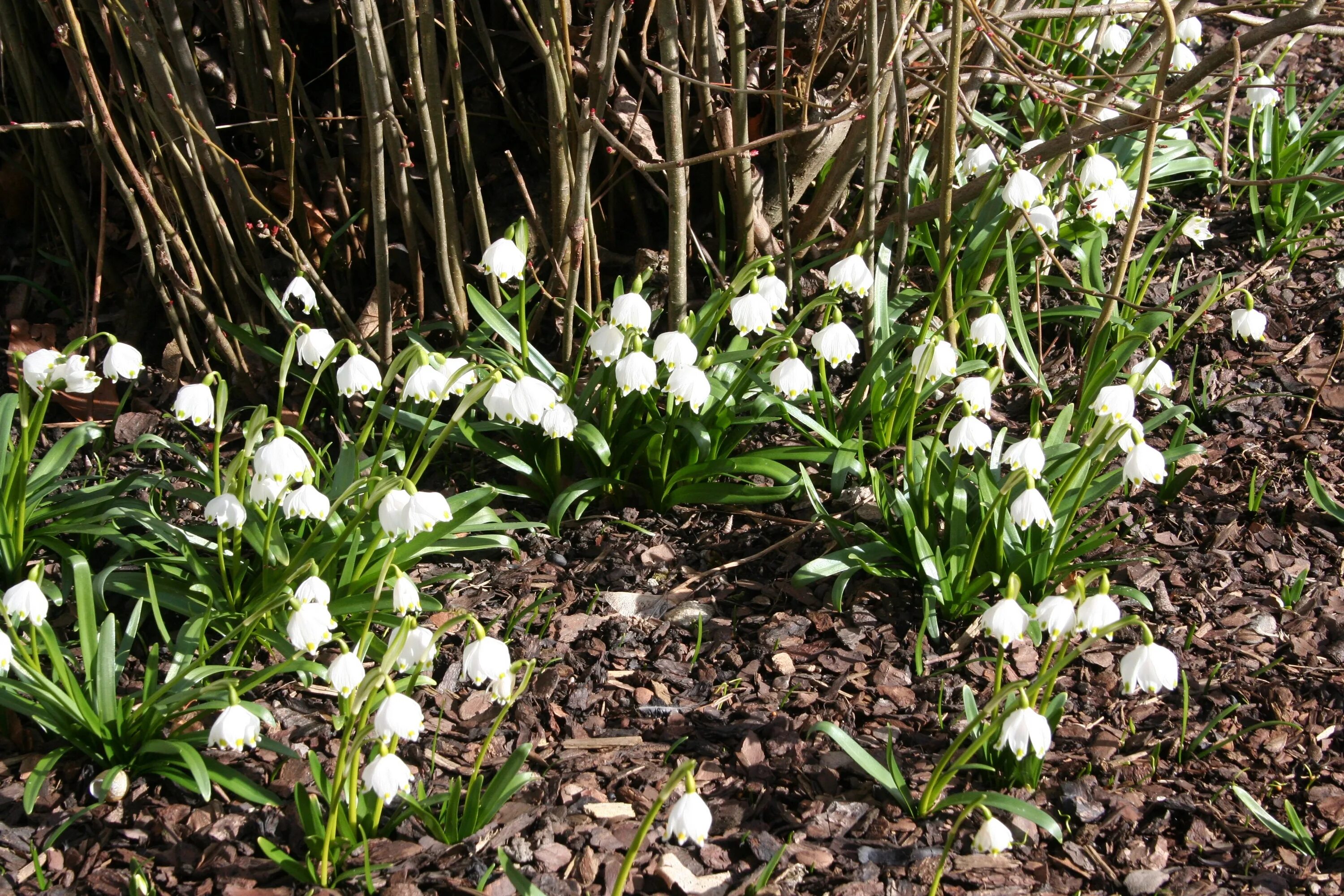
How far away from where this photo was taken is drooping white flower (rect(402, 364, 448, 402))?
2.52 meters

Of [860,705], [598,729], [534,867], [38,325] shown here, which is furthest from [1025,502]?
[38,325]

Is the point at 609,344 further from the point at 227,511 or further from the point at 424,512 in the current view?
the point at 227,511

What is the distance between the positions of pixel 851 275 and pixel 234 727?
5.84 ft

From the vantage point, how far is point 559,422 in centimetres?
265

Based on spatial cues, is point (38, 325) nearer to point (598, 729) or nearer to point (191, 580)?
point (191, 580)

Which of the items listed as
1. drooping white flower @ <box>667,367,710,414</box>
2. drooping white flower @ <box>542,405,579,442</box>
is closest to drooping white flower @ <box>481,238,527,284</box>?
drooping white flower @ <box>542,405,579,442</box>

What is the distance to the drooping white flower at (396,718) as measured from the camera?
184cm

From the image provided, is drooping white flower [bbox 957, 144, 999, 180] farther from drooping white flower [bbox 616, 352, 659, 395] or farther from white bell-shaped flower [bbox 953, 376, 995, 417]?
drooping white flower [bbox 616, 352, 659, 395]

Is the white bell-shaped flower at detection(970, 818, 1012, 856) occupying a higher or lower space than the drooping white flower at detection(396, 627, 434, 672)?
lower

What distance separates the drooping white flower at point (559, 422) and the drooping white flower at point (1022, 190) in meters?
1.28

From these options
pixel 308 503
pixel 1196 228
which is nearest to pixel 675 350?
pixel 308 503

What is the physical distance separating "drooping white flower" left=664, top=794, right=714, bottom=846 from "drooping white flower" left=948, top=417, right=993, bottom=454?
111cm

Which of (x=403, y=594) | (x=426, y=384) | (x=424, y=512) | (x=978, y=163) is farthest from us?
(x=978, y=163)

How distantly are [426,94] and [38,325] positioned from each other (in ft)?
5.40
